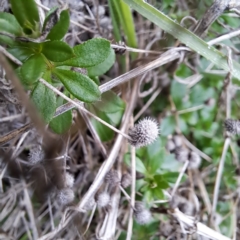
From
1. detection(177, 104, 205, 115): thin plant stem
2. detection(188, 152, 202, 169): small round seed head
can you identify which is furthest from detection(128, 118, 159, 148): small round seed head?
detection(177, 104, 205, 115): thin plant stem

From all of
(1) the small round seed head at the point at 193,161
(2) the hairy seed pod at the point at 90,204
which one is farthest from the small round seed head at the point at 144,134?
(1) the small round seed head at the point at 193,161

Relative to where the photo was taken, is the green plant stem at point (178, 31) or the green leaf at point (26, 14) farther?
the green plant stem at point (178, 31)

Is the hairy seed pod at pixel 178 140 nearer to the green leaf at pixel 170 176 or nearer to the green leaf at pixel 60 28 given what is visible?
the green leaf at pixel 170 176

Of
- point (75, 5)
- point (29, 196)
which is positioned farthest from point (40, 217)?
point (75, 5)

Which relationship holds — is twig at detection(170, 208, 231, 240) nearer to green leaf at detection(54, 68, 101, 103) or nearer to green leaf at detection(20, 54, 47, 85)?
green leaf at detection(54, 68, 101, 103)

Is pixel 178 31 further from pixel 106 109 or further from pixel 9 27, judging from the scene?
pixel 9 27

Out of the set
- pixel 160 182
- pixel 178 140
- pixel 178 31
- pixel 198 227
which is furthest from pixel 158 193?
pixel 178 31
